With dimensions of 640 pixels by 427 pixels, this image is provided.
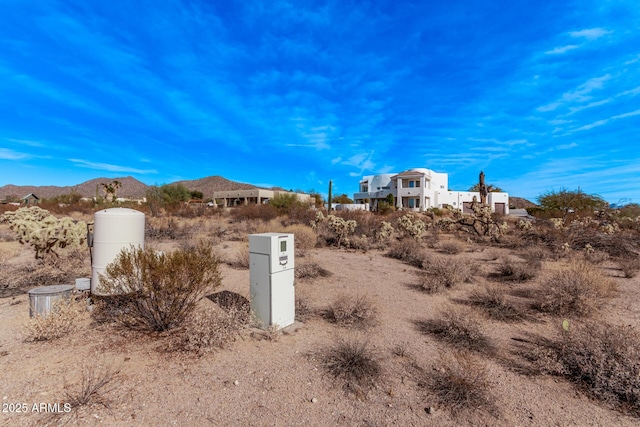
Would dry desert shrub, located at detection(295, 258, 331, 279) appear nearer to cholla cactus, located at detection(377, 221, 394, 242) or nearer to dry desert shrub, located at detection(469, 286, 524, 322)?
dry desert shrub, located at detection(469, 286, 524, 322)

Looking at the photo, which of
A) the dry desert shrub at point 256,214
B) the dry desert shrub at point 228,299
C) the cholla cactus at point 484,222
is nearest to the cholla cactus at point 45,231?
the dry desert shrub at point 228,299

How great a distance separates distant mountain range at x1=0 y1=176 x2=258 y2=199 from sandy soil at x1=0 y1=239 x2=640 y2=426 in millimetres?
84175

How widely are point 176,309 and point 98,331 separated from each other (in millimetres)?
1192

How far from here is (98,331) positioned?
14.7ft

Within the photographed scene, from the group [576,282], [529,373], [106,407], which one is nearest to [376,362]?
[529,373]

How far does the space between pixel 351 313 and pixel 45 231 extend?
771cm

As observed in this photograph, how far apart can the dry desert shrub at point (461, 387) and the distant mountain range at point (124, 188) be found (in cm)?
8633

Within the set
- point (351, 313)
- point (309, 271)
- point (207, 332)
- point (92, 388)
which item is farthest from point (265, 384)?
point (309, 271)

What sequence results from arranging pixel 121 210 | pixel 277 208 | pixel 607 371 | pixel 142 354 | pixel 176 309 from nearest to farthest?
1. pixel 607 371
2. pixel 142 354
3. pixel 176 309
4. pixel 121 210
5. pixel 277 208

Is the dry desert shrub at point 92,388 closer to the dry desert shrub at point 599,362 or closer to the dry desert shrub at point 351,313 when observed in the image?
the dry desert shrub at point 351,313

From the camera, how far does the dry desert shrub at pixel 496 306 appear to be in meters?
5.36

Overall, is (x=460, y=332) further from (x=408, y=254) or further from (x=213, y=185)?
(x=213, y=185)

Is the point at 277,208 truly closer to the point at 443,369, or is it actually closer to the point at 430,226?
the point at 430,226

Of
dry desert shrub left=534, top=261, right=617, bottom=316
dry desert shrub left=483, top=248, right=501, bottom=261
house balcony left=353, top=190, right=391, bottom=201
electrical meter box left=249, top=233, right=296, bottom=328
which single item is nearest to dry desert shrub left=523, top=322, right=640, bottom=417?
dry desert shrub left=534, top=261, right=617, bottom=316
